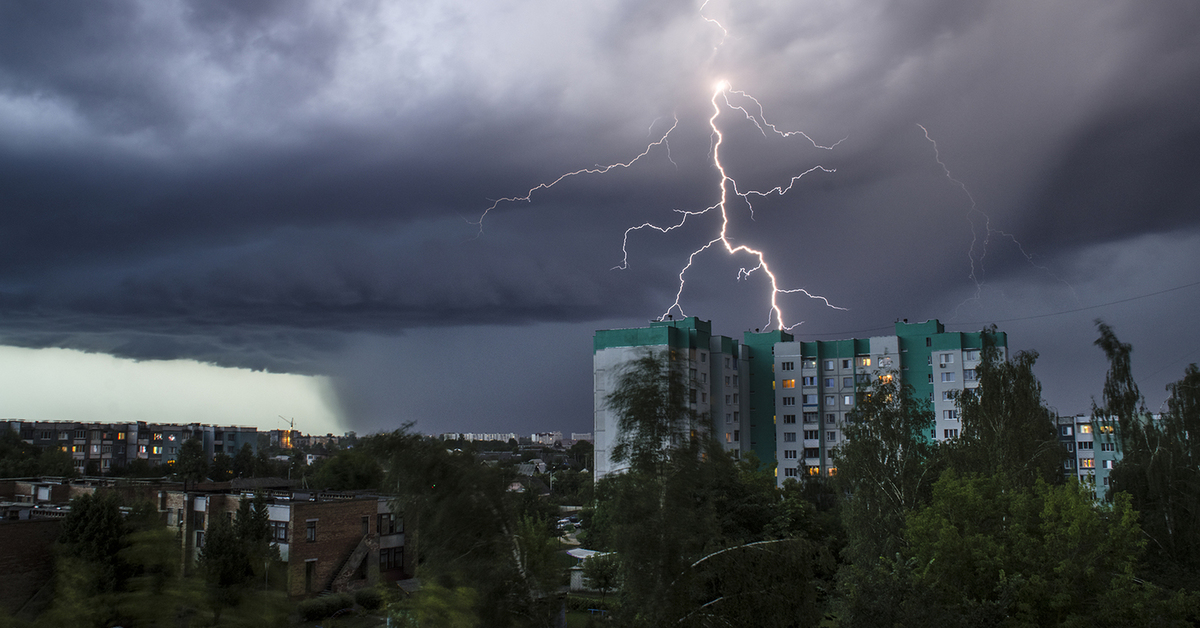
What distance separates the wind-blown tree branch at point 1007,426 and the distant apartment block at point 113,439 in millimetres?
98077

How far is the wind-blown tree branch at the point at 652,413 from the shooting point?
396 inches

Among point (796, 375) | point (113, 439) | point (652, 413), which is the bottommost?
point (113, 439)

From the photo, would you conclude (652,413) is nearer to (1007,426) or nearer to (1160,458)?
(1007,426)

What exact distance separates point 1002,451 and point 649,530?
22.5 m

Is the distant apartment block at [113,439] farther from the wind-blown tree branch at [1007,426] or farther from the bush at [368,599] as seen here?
the wind-blown tree branch at [1007,426]

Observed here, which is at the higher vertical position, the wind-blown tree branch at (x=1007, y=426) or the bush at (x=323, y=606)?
the wind-blown tree branch at (x=1007, y=426)

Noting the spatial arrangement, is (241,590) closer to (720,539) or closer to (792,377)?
(720,539)

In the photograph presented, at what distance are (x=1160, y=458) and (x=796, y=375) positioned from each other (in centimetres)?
3610

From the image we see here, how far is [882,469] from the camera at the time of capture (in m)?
26.3

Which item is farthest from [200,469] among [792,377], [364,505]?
[792,377]

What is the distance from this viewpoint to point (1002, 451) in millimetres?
26797

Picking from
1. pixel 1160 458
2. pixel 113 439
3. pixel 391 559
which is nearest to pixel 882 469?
pixel 1160 458

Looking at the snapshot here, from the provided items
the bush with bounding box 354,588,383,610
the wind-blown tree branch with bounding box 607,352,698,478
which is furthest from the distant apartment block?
the wind-blown tree branch with bounding box 607,352,698,478

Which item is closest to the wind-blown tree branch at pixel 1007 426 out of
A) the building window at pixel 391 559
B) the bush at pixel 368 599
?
the bush at pixel 368 599
